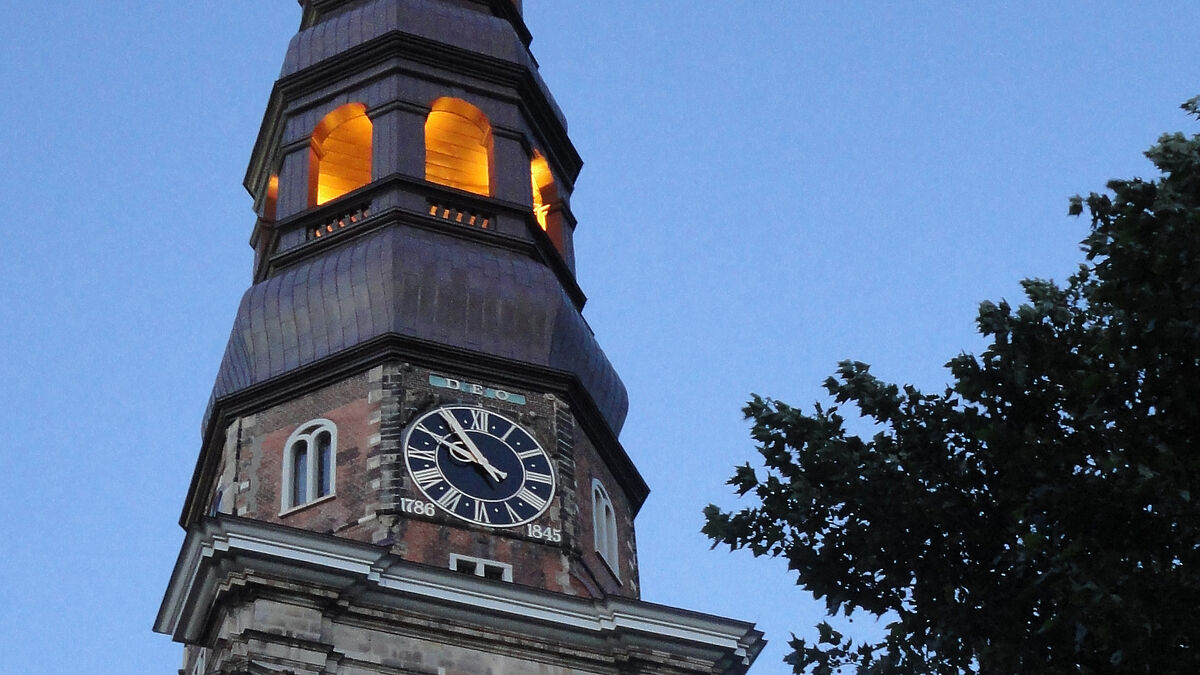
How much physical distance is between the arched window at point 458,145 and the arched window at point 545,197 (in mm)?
925

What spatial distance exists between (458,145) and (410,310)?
5957 millimetres

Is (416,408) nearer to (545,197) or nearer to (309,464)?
(309,464)

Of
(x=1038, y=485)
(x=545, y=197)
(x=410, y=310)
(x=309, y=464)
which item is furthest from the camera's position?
(x=545, y=197)

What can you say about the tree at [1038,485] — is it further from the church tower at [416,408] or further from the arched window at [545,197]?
the arched window at [545,197]

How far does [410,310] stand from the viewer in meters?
33.3

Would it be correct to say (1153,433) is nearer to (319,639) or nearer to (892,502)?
(892,502)

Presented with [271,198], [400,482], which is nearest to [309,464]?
[400,482]

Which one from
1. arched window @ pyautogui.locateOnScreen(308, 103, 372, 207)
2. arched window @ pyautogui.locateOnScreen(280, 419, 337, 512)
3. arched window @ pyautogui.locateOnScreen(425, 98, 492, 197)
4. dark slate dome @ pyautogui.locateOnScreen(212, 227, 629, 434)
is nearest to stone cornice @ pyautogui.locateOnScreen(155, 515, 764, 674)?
arched window @ pyautogui.locateOnScreen(280, 419, 337, 512)

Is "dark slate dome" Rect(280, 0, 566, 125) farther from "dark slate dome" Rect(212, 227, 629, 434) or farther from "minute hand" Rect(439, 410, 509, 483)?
"minute hand" Rect(439, 410, 509, 483)

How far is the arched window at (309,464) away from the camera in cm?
3173

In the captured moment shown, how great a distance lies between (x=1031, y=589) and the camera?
17.2 metres

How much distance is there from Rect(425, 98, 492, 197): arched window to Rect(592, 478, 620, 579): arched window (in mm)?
6792

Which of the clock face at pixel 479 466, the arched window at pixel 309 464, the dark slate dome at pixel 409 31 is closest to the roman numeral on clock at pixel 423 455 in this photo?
the clock face at pixel 479 466

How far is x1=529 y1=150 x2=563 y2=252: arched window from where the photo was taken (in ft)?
126
